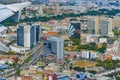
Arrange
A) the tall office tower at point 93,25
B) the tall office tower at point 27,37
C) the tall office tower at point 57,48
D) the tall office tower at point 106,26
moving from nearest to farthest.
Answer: the tall office tower at point 57,48, the tall office tower at point 27,37, the tall office tower at point 106,26, the tall office tower at point 93,25

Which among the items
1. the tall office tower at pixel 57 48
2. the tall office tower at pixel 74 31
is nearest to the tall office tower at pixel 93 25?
the tall office tower at pixel 74 31

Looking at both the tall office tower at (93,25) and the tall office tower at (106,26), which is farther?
the tall office tower at (93,25)

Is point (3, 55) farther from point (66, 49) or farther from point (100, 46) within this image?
point (100, 46)

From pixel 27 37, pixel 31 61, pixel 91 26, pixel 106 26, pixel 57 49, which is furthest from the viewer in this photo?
pixel 91 26

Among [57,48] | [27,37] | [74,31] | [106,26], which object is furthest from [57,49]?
[106,26]

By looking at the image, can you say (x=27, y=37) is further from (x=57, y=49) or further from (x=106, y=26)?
(x=106, y=26)

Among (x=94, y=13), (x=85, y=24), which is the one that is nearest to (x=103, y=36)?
(x=85, y=24)

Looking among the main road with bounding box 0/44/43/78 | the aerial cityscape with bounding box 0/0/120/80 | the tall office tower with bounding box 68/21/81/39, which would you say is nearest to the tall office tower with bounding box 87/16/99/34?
the aerial cityscape with bounding box 0/0/120/80

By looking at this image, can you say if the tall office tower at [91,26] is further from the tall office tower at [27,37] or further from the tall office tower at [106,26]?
the tall office tower at [27,37]

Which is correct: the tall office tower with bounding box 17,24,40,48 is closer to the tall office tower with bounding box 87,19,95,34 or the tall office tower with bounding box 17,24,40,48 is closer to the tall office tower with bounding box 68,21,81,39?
the tall office tower with bounding box 68,21,81,39
